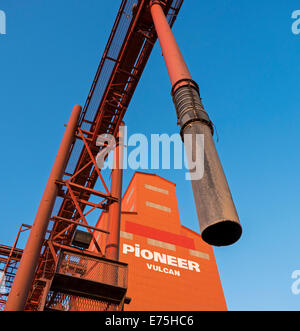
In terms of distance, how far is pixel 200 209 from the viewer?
9.52ft

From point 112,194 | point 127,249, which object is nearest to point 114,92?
point 112,194

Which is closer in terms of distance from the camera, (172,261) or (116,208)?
(116,208)

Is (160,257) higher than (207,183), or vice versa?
(160,257)

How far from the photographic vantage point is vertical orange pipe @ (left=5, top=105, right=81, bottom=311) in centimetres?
709

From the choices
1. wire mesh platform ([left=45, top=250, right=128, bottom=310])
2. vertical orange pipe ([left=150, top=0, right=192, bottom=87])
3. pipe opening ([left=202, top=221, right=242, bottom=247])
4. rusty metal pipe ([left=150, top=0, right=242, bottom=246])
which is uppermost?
vertical orange pipe ([left=150, top=0, right=192, bottom=87])

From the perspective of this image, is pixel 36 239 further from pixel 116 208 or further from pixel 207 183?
pixel 207 183

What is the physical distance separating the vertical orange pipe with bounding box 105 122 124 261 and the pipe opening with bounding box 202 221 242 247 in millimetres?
7092

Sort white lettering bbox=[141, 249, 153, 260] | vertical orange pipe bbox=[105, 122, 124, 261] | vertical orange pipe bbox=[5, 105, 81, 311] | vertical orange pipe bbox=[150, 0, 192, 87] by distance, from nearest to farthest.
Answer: vertical orange pipe bbox=[150, 0, 192, 87] < vertical orange pipe bbox=[5, 105, 81, 311] < vertical orange pipe bbox=[105, 122, 124, 261] < white lettering bbox=[141, 249, 153, 260]

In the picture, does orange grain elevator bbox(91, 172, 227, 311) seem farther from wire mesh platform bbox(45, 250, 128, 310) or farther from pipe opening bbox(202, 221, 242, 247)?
pipe opening bbox(202, 221, 242, 247)

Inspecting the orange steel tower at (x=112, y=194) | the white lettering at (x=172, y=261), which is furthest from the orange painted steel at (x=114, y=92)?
the white lettering at (x=172, y=261)

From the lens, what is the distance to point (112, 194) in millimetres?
11547

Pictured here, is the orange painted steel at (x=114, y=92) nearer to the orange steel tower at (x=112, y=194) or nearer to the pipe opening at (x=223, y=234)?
the orange steel tower at (x=112, y=194)

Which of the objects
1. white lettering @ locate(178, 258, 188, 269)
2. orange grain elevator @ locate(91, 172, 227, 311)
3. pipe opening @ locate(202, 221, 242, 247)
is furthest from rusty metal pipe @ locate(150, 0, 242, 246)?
white lettering @ locate(178, 258, 188, 269)

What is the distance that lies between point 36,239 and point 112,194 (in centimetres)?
370
